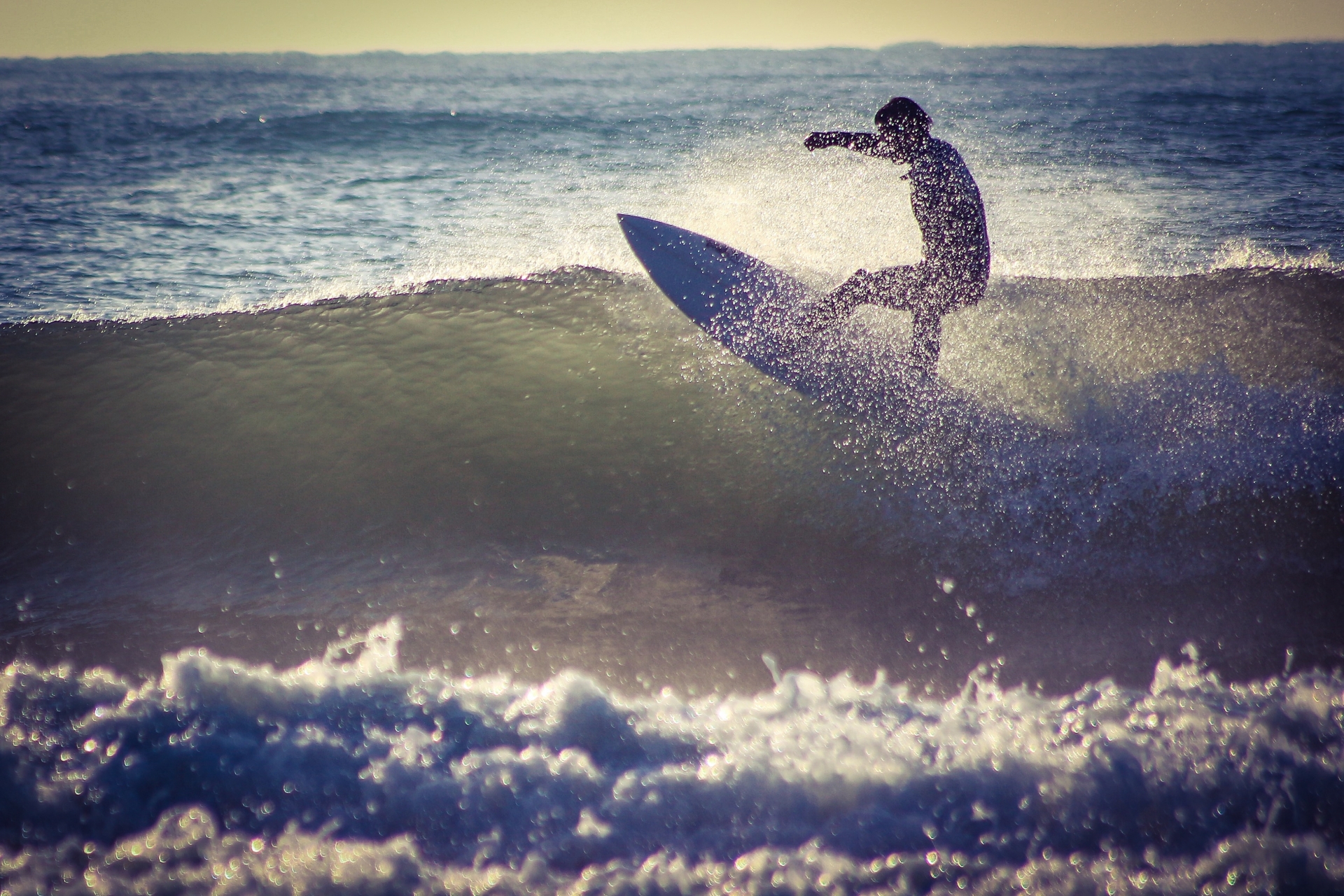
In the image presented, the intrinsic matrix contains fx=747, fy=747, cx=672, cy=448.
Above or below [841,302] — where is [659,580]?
below

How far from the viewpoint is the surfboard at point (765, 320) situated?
4879 mm

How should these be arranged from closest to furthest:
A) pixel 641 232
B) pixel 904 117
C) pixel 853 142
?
1. pixel 904 117
2. pixel 853 142
3. pixel 641 232

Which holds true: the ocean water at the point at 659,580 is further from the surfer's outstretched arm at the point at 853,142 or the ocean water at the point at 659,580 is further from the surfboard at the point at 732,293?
the surfer's outstretched arm at the point at 853,142

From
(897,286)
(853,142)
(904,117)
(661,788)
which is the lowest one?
(661,788)

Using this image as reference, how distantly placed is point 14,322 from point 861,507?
7183 millimetres

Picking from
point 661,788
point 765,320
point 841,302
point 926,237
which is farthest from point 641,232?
point 661,788

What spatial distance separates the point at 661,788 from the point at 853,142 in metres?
3.84

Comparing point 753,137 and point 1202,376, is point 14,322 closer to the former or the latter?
point 1202,376

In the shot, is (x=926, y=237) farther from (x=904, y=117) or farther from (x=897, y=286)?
(x=904, y=117)

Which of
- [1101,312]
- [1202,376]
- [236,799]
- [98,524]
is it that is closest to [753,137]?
[1101,312]

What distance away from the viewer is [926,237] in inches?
182

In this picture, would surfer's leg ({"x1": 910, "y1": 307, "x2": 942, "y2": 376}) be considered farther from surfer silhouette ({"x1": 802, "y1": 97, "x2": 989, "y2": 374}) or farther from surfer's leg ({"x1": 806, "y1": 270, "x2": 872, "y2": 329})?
surfer's leg ({"x1": 806, "y1": 270, "x2": 872, "y2": 329})

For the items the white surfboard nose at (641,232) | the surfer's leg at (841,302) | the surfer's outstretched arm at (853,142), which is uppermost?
the surfer's outstretched arm at (853,142)

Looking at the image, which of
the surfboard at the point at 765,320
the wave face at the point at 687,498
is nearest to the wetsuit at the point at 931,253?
the surfboard at the point at 765,320
